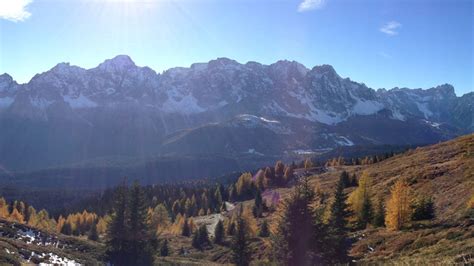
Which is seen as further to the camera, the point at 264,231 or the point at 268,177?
the point at 268,177

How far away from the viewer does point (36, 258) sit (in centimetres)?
4856

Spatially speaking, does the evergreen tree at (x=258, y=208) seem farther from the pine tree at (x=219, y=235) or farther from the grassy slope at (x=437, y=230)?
the grassy slope at (x=437, y=230)

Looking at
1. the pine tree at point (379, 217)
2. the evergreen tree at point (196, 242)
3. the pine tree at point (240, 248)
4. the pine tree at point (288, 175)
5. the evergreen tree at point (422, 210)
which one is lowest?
the evergreen tree at point (196, 242)

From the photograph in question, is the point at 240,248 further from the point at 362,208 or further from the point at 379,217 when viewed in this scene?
the point at 379,217

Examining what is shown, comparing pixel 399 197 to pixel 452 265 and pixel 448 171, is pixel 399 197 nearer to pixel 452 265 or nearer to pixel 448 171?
pixel 448 171

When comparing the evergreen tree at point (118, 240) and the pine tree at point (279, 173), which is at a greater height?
the pine tree at point (279, 173)

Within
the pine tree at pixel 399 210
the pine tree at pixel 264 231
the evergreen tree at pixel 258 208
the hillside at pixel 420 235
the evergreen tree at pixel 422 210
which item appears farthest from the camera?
the evergreen tree at pixel 258 208

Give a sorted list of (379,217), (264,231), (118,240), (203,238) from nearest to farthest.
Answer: (118,240), (379,217), (264,231), (203,238)

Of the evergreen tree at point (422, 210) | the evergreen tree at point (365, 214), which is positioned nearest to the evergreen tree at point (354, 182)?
the evergreen tree at point (365, 214)

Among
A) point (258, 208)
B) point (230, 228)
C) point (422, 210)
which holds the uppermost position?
point (422, 210)

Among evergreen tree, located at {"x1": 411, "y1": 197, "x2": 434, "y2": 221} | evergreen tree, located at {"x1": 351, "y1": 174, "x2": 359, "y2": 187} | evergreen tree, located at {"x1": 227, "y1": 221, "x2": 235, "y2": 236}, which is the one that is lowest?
evergreen tree, located at {"x1": 227, "y1": 221, "x2": 235, "y2": 236}

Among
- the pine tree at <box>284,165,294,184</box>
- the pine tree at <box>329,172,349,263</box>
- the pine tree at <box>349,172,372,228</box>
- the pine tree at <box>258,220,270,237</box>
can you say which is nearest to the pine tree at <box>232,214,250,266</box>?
the pine tree at <box>329,172,349,263</box>

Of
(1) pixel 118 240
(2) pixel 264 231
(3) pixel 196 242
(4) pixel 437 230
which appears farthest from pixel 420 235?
(3) pixel 196 242

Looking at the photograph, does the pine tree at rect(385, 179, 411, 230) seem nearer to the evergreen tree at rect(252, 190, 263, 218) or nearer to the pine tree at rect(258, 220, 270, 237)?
the pine tree at rect(258, 220, 270, 237)
